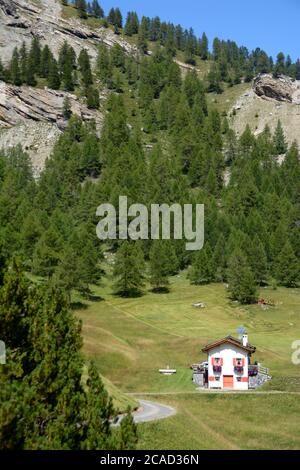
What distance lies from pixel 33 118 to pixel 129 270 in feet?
344

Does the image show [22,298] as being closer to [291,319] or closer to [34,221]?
[291,319]

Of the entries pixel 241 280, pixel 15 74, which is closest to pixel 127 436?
pixel 241 280

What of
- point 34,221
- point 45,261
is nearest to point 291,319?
point 45,261

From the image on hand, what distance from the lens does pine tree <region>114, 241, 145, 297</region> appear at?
10294cm

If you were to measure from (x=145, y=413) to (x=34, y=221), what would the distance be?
232 ft

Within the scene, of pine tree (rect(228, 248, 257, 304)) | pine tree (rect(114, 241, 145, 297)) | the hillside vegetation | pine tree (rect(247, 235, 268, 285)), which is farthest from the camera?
pine tree (rect(247, 235, 268, 285))

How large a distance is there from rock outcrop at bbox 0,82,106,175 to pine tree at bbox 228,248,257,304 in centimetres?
9117

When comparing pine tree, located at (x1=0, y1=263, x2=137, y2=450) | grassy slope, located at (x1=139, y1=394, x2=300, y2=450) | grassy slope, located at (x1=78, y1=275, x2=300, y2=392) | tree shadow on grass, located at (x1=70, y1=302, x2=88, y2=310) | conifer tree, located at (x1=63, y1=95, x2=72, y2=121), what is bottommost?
grassy slope, located at (x1=139, y1=394, x2=300, y2=450)

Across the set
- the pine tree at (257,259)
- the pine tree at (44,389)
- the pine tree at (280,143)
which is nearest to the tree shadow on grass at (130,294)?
the pine tree at (257,259)

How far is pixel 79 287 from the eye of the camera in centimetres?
→ 9444

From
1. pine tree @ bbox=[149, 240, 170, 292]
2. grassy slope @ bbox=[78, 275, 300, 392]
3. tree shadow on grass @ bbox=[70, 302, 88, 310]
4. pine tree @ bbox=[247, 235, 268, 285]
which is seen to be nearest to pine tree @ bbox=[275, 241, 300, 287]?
pine tree @ bbox=[247, 235, 268, 285]

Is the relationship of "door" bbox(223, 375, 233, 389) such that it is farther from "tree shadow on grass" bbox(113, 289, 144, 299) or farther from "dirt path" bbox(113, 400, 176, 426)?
"tree shadow on grass" bbox(113, 289, 144, 299)

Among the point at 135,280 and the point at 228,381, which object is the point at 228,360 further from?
the point at 135,280

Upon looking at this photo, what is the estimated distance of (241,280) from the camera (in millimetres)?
98938
